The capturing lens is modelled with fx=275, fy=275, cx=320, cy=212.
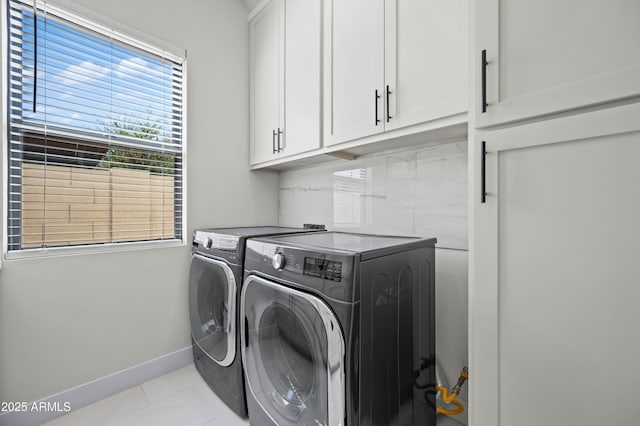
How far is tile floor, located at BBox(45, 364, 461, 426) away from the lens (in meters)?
1.41

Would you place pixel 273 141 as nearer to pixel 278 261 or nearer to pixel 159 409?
pixel 278 261

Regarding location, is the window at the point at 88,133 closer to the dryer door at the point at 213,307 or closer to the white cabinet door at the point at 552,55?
the dryer door at the point at 213,307

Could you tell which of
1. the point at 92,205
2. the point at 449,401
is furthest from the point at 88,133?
the point at 449,401

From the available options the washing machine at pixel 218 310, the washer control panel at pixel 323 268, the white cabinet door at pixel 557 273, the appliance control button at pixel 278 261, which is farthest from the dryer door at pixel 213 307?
the white cabinet door at pixel 557 273

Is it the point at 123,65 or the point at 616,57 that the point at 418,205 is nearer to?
the point at 616,57

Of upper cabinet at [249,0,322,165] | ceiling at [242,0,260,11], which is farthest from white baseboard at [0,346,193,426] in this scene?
ceiling at [242,0,260,11]

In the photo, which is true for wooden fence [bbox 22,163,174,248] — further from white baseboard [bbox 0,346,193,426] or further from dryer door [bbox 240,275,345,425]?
dryer door [bbox 240,275,345,425]

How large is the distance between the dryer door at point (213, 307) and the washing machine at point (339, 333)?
15 centimetres

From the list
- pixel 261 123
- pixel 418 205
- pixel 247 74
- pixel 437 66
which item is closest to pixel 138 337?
pixel 261 123

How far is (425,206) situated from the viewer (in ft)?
5.07

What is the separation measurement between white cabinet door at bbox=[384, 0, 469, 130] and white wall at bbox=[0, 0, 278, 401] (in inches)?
53.5

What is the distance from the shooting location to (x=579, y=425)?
75 centimetres

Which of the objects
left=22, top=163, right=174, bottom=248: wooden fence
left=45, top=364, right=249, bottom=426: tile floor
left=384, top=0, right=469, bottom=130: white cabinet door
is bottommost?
left=45, top=364, right=249, bottom=426: tile floor

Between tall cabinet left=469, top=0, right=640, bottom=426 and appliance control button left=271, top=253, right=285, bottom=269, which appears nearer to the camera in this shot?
tall cabinet left=469, top=0, right=640, bottom=426
